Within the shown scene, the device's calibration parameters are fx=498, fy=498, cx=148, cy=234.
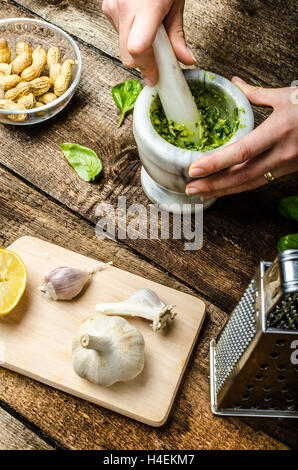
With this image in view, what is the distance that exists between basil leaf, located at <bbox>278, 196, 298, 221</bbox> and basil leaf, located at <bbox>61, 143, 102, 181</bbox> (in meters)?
0.39

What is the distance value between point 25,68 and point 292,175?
2.15 feet

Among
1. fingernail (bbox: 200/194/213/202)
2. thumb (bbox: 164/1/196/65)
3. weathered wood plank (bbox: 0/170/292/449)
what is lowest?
weathered wood plank (bbox: 0/170/292/449)

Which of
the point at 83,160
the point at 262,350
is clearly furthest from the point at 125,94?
the point at 262,350

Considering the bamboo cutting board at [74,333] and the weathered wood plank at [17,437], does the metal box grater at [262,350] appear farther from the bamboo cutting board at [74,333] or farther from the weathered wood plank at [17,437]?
the weathered wood plank at [17,437]

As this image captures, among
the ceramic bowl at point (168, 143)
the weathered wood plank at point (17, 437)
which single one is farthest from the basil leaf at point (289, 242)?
the weathered wood plank at point (17, 437)

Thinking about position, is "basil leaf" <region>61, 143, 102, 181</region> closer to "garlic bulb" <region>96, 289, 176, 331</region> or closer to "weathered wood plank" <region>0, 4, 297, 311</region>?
"weathered wood plank" <region>0, 4, 297, 311</region>

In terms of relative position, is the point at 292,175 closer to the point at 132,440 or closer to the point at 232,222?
the point at 232,222

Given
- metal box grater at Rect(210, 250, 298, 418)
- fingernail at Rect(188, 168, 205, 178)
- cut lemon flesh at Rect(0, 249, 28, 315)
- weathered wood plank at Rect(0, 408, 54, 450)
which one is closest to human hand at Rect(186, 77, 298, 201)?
fingernail at Rect(188, 168, 205, 178)

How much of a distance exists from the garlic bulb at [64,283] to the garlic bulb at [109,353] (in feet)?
0.29

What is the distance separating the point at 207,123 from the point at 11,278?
18.5 inches

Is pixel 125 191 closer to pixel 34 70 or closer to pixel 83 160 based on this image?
pixel 83 160

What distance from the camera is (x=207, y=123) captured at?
940 millimetres

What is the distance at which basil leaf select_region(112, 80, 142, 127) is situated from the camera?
1126mm

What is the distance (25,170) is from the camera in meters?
1.08
